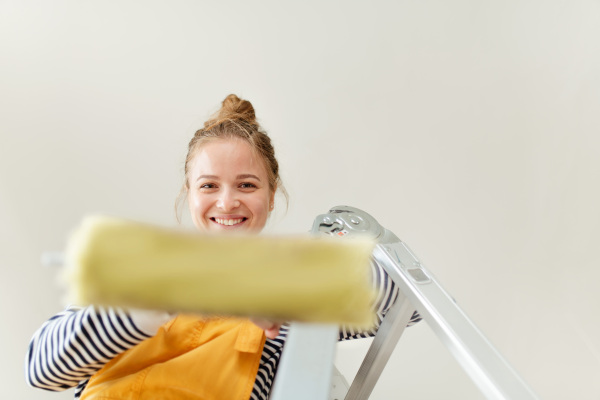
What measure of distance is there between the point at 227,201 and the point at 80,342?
0.22 metres

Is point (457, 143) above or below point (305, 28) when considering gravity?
below

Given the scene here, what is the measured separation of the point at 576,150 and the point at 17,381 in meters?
1.07

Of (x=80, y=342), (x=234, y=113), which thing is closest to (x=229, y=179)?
(x=234, y=113)

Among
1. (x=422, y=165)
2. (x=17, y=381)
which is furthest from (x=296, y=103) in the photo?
(x=17, y=381)

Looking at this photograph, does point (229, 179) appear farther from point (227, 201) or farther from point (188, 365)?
point (188, 365)

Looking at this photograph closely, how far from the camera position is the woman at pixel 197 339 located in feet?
1.42

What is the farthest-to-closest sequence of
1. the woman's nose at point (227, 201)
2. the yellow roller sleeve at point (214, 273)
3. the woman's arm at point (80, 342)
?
the woman's nose at point (227, 201), the woman's arm at point (80, 342), the yellow roller sleeve at point (214, 273)

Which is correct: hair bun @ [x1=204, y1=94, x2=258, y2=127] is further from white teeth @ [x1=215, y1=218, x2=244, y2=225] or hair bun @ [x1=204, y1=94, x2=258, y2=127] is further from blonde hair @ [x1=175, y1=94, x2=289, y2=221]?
white teeth @ [x1=215, y1=218, x2=244, y2=225]

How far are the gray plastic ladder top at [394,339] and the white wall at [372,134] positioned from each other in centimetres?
46

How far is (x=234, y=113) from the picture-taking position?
690 millimetres

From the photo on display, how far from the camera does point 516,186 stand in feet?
3.00

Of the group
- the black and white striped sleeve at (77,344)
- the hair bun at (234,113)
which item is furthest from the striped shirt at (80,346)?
the hair bun at (234,113)

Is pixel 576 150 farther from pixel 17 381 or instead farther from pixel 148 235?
pixel 17 381

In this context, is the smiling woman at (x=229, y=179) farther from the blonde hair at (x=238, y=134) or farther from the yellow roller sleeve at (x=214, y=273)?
the yellow roller sleeve at (x=214, y=273)
